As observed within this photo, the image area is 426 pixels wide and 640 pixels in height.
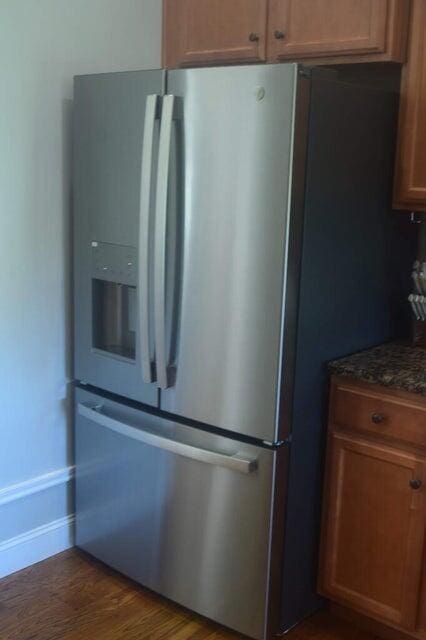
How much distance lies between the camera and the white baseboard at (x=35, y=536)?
105 inches

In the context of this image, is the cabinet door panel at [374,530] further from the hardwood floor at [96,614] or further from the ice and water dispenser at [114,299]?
the ice and water dispenser at [114,299]

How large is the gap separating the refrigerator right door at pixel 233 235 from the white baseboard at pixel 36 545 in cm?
87

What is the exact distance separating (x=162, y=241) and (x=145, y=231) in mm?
73

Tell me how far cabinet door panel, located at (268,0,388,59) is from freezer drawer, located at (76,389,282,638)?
47.5 inches

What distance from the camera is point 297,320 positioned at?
217 centimetres

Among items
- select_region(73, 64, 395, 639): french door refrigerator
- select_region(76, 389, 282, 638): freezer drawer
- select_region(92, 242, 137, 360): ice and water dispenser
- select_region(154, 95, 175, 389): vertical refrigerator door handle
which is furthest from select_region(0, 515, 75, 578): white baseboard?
select_region(154, 95, 175, 389): vertical refrigerator door handle

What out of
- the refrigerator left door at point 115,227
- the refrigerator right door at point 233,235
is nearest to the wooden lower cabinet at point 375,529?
the refrigerator right door at point 233,235

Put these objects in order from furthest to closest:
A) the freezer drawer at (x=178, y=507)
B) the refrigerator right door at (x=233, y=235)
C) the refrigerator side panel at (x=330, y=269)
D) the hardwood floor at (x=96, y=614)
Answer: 1. the hardwood floor at (x=96, y=614)
2. the freezer drawer at (x=178, y=507)
3. the refrigerator side panel at (x=330, y=269)
4. the refrigerator right door at (x=233, y=235)

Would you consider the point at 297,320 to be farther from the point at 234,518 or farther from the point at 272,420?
the point at 234,518

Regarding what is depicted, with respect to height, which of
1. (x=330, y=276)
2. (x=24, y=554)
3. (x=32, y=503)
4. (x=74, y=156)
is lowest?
(x=24, y=554)

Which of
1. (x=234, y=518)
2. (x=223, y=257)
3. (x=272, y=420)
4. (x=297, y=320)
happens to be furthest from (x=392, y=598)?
(x=223, y=257)

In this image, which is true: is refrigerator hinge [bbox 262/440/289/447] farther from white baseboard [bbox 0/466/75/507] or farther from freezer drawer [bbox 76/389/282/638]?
white baseboard [bbox 0/466/75/507]

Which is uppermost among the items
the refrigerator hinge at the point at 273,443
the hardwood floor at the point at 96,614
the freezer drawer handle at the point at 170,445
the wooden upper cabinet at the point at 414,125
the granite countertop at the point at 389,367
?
the wooden upper cabinet at the point at 414,125

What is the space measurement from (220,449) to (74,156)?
1.07m
